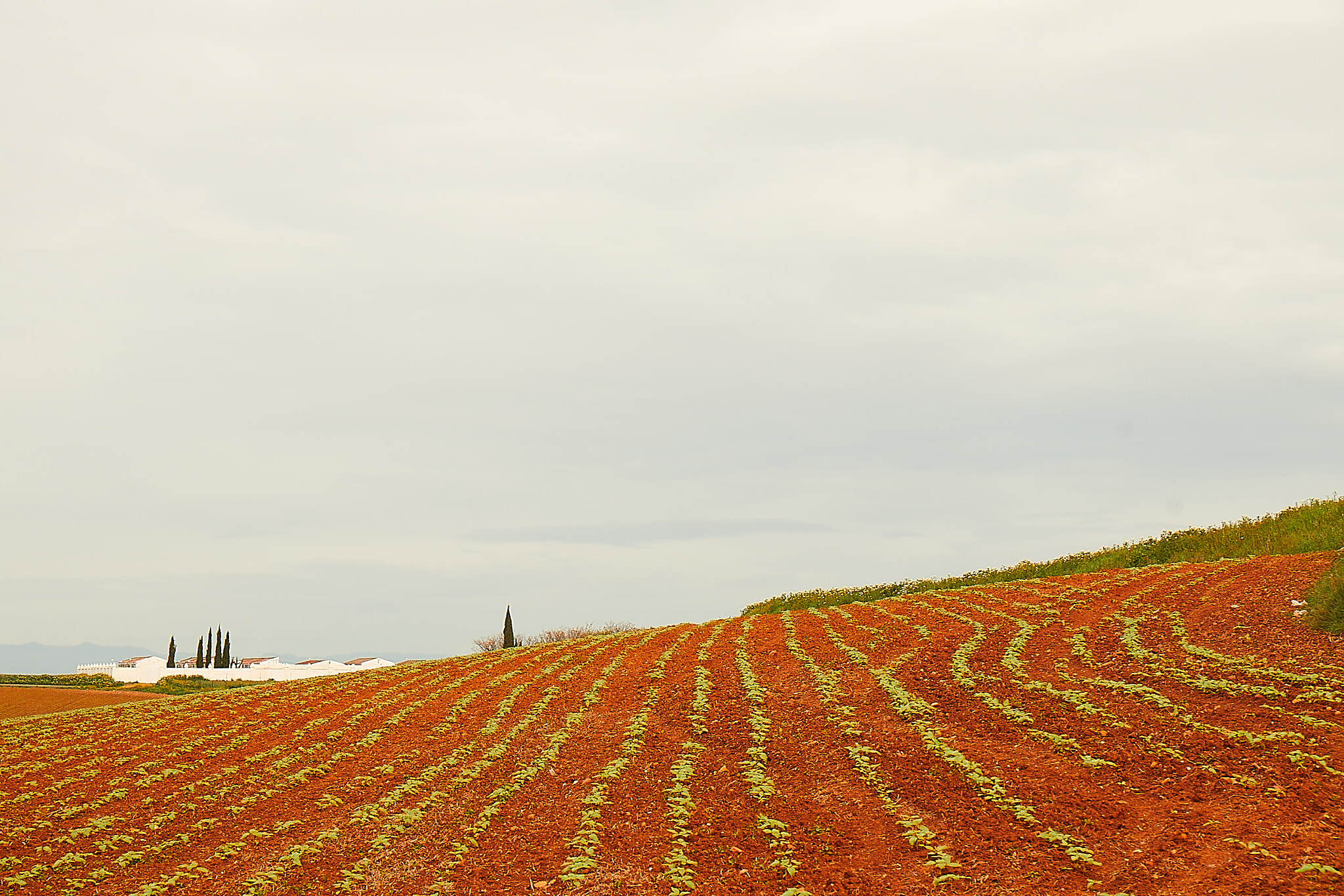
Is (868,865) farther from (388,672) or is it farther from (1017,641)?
(388,672)

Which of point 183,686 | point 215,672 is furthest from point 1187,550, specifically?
point 215,672

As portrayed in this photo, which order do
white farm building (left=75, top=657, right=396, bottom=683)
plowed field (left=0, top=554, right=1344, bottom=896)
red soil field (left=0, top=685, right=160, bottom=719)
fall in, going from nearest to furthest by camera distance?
plowed field (left=0, top=554, right=1344, bottom=896) < red soil field (left=0, top=685, right=160, bottom=719) < white farm building (left=75, top=657, right=396, bottom=683)

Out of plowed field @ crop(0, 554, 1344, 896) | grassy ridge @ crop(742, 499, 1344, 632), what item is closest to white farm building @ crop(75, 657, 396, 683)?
grassy ridge @ crop(742, 499, 1344, 632)

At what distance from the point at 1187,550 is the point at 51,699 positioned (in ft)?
171

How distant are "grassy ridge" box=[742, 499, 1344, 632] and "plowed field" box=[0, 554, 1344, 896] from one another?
5587 millimetres

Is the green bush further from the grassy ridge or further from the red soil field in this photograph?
the grassy ridge

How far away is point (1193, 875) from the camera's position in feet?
29.6

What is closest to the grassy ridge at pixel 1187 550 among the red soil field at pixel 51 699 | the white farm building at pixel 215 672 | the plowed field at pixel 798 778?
the plowed field at pixel 798 778

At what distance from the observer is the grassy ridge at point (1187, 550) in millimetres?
28328

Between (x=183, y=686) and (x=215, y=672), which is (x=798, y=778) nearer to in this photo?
(x=183, y=686)

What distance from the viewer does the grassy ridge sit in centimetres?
2833

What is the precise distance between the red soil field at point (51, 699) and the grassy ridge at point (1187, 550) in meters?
32.2

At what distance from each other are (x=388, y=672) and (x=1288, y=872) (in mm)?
30394

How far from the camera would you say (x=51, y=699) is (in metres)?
44.8
